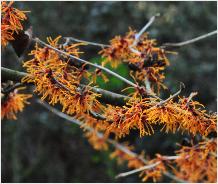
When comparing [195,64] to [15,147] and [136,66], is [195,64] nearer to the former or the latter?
[15,147]

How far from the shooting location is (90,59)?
12.3 feet

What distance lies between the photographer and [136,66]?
5.15 ft

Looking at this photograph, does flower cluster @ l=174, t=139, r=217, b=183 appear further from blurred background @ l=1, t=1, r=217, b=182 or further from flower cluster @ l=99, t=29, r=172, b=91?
Result: blurred background @ l=1, t=1, r=217, b=182

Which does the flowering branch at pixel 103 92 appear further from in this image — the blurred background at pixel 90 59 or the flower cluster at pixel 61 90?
the blurred background at pixel 90 59

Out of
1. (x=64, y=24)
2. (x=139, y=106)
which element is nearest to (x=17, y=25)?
(x=139, y=106)

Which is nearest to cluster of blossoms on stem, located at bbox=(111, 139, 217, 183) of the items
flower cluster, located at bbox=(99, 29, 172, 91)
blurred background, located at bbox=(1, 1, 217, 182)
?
flower cluster, located at bbox=(99, 29, 172, 91)

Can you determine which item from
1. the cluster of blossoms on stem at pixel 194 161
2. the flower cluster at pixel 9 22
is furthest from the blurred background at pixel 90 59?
the flower cluster at pixel 9 22

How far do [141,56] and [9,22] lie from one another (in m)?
0.50

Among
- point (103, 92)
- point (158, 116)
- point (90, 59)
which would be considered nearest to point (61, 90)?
point (103, 92)

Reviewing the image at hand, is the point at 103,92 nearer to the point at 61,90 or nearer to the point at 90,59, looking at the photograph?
the point at 61,90

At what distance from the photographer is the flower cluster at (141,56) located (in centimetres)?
155

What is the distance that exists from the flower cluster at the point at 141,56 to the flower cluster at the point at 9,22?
1.14 feet

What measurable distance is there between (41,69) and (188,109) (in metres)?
0.40

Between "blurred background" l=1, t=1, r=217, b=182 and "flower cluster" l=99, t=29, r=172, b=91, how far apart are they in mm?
1796
